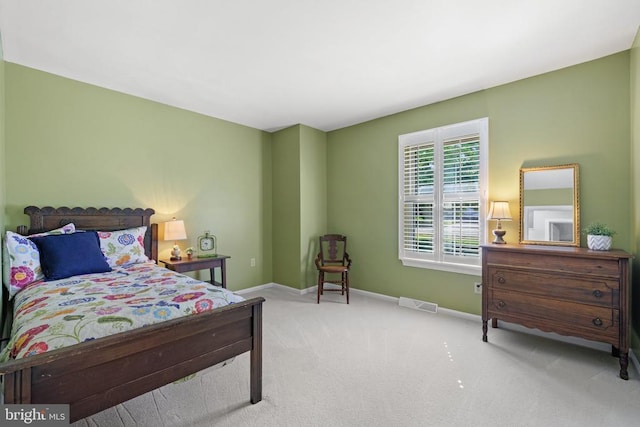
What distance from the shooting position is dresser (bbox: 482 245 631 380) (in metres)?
2.20

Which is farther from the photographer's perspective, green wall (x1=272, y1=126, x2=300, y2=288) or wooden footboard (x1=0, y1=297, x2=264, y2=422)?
green wall (x1=272, y1=126, x2=300, y2=288)

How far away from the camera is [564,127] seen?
2.78m

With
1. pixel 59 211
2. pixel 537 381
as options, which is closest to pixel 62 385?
pixel 59 211

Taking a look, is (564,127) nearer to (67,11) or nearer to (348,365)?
(348,365)

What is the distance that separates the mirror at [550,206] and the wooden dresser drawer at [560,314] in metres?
0.62

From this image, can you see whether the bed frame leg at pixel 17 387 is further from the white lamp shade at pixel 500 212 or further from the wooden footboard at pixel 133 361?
the white lamp shade at pixel 500 212

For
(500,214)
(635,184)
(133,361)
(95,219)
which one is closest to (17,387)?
(133,361)

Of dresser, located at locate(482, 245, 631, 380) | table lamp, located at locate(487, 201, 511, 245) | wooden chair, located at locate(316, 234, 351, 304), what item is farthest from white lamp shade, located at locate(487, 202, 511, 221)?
wooden chair, located at locate(316, 234, 351, 304)

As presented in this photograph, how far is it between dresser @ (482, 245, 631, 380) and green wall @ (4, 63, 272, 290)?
3.26 metres

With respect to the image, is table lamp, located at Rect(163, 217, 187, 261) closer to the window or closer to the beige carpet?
the beige carpet

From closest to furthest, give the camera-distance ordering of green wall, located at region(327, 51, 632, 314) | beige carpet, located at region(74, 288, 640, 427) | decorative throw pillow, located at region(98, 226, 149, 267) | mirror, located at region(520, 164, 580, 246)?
beige carpet, located at region(74, 288, 640, 427) → green wall, located at region(327, 51, 632, 314) → mirror, located at region(520, 164, 580, 246) → decorative throw pillow, located at region(98, 226, 149, 267)

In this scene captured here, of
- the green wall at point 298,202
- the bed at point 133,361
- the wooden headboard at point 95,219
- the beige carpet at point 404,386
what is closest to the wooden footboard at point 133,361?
the bed at point 133,361

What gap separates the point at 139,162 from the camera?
11.5 ft

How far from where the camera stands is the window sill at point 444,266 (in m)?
3.31
